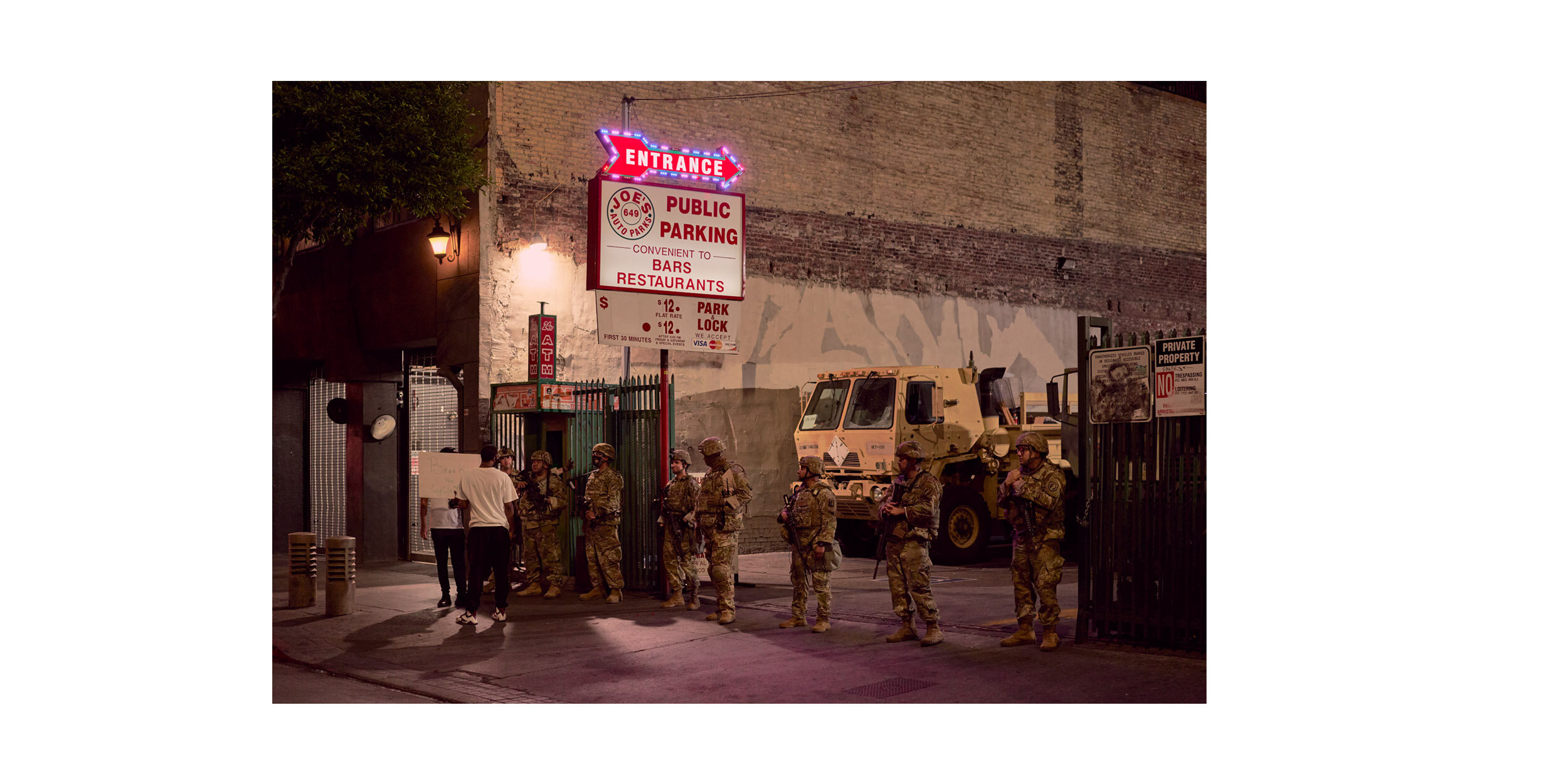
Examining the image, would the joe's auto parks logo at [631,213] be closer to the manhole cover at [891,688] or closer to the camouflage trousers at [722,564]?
the camouflage trousers at [722,564]

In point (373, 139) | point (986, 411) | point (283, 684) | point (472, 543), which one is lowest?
point (283, 684)

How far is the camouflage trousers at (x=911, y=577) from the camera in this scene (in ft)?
32.4

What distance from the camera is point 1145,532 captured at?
909 centimetres

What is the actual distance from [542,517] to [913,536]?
511 cm

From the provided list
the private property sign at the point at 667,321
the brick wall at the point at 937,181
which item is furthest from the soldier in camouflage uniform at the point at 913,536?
the brick wall at the point at 937,181

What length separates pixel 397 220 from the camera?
16.8 m

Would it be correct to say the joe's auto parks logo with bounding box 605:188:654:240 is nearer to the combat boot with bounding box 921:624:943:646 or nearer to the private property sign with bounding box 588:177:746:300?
the private property sign with bounding box 588:177:746:300

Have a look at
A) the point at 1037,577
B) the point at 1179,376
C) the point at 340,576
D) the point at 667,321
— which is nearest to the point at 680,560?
the point at 667,321

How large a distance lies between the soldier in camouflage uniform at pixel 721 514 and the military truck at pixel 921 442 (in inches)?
Answer: 146

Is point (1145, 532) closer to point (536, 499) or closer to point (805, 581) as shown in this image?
point (805, 581)

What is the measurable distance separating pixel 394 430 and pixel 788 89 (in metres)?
7.69

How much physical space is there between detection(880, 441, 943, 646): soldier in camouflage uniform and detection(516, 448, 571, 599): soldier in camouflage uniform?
4.71 metres

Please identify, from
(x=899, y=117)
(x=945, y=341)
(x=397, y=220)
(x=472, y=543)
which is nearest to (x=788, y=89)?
(x=899, y=117)

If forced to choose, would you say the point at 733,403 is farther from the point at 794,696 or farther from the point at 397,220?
the point at 794,696
